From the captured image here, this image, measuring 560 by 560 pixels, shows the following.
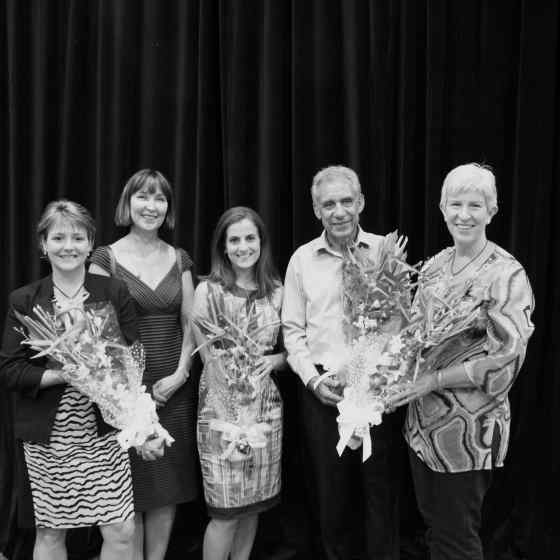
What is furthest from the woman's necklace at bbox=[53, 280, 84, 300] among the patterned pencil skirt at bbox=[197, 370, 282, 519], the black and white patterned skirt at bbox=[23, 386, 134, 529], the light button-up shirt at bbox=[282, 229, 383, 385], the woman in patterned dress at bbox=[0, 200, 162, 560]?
the light button-up shirt at bbox=[282, 229, 383, 385]

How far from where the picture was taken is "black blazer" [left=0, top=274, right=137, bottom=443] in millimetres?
1965

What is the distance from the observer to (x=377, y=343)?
188 centimetres

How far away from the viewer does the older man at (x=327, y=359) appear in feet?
7.39

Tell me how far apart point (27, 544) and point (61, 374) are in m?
1.49

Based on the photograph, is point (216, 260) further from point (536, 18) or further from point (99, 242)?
point (536, 18)

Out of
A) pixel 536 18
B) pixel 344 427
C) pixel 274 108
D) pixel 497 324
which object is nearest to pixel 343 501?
pixel 344 427

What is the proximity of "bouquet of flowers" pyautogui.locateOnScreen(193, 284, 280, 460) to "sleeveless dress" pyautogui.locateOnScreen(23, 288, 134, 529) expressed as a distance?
1.31ft

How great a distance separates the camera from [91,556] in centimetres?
285

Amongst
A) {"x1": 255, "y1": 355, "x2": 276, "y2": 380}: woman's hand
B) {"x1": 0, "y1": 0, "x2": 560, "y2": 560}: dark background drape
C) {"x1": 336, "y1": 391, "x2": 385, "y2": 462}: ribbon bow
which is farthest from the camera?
{"x1": 0, "y1": 0, "x2": 560, "y2": 560}: dark background drape

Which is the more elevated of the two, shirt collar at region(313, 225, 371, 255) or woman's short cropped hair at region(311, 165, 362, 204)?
woman's short cropped hair at region(311, 165, 362, 204)

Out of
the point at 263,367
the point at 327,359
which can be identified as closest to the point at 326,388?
the point at 327,359

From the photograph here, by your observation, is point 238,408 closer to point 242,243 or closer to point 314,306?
point 314,306

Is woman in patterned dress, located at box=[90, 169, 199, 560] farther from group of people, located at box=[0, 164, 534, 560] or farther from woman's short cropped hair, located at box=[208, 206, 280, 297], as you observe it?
woman's short cropped hair, located at box=[208, 206, 280, 297]

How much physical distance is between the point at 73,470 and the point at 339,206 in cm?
131
